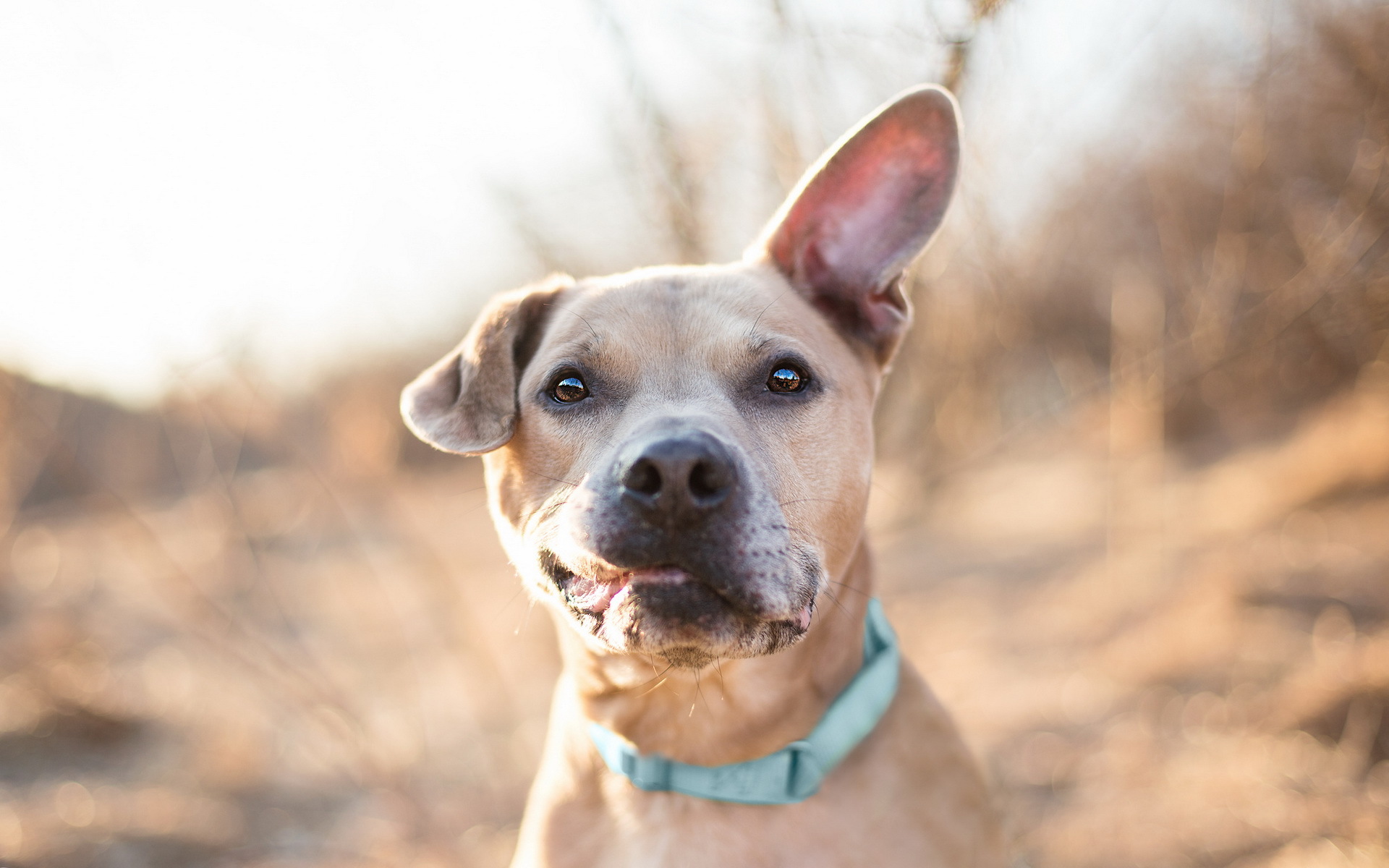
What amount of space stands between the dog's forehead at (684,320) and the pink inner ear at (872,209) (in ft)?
0.66

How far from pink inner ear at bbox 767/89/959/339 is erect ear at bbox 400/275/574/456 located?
92 centimetres

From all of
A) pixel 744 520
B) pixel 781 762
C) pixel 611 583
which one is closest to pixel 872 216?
pixel 744 520

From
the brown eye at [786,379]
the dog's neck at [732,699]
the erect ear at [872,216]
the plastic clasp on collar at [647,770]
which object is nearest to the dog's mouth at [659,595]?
the dog's neck at [732,699]

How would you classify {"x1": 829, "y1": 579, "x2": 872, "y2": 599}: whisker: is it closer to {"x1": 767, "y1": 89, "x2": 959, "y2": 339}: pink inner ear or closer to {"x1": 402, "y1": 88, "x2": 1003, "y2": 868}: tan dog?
{"x1": 402, "y1": 88, "x2": 1003, "y2": 868}: tan dog

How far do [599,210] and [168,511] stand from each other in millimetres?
14913

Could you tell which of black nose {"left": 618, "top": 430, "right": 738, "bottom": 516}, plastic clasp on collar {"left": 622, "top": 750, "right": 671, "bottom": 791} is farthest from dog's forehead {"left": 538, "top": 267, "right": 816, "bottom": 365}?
plastic clasp on collar {"left": 622, "top": 750, "right": 671, "bottom": 791}

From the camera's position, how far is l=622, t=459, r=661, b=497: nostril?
6.20 ft

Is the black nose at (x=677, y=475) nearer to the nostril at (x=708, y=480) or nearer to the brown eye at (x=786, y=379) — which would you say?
the nostril at (x=708, y=480)

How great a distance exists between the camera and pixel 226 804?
5348mm

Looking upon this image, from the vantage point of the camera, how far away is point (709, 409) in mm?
2295

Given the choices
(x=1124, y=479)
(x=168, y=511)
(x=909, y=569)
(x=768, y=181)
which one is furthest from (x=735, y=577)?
(x=168, y=511)

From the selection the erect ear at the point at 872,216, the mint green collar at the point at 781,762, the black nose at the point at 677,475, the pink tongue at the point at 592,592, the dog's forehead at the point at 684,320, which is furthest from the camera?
the erect ear at the point at 872,216

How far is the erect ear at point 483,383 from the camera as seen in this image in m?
2.46

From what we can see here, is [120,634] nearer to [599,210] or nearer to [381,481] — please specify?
[381,481]
